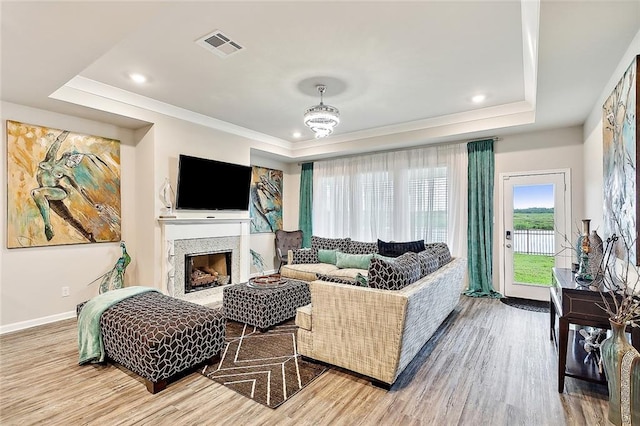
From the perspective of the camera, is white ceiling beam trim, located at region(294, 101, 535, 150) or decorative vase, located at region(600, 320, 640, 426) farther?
white ceiling beam trim, located at region(294, 101, 535, 150)

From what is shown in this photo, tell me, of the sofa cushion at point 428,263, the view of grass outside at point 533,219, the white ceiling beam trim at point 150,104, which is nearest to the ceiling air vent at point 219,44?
the white ceiling beam trim at point 150,104

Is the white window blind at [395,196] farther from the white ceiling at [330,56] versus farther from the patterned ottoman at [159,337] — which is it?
the patterned ottoman at [159,337]

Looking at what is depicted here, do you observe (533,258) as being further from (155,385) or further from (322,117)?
(155,385)

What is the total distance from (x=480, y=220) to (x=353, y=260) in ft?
7.18

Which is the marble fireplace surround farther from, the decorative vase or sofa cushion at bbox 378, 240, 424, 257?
the decorative vase

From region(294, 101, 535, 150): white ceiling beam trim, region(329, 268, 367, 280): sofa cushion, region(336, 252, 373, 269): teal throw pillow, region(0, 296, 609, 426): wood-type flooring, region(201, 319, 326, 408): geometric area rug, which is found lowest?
region(0, 296, 609, 426): wood-type flooring

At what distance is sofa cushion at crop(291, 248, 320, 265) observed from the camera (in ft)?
17.7

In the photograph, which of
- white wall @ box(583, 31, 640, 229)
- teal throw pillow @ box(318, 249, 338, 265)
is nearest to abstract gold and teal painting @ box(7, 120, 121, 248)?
teal throw pillow @ box(318, 249, 338, 265)

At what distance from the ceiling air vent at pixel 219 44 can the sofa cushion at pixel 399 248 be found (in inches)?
133

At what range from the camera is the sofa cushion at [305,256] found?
5.41 metres

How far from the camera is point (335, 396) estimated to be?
2275mm

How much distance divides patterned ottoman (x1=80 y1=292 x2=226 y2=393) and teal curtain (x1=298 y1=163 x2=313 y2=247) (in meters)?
4.41

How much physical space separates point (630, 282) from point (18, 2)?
15.3 feet

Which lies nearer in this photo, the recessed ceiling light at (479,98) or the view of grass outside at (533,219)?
the recessed ceiling light at (479,98)
